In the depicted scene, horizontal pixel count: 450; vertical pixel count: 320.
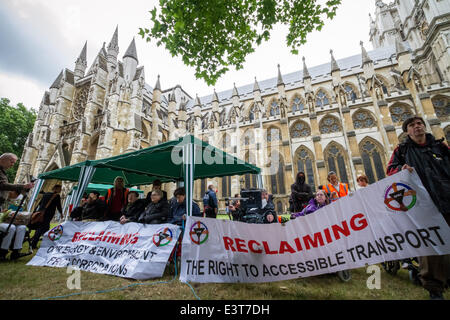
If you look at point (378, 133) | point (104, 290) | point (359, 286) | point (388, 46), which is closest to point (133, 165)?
point (104, 290)

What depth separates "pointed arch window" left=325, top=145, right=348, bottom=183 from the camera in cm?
1655

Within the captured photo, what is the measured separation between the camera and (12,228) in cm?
400

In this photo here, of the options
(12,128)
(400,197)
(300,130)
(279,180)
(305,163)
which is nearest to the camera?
(400,197)

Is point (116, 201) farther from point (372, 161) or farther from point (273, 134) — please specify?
point (372, 161)

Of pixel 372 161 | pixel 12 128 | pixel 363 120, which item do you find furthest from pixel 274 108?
pixel 12 128

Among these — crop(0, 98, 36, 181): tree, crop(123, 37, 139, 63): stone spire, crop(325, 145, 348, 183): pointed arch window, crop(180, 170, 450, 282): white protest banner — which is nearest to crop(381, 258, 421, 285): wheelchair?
crop(180, 170, 450, 282): white protest banner

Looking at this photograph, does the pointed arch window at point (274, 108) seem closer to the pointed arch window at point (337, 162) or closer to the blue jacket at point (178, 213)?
the pointed arch window at point (337, 162)

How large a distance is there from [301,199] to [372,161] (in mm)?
15214

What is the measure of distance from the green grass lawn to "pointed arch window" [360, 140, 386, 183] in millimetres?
15528

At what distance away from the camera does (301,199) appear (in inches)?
191

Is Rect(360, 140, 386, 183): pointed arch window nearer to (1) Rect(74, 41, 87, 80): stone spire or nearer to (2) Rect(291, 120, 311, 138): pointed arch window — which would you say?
(2) Rect(291, 120, 311, 138): pointed arch window

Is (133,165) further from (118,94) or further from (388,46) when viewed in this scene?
(388,46)

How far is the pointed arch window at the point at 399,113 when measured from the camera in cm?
1580

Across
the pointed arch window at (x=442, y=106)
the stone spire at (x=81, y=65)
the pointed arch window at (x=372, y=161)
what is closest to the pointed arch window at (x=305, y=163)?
the pointed arch window at (x=372, y=161)
